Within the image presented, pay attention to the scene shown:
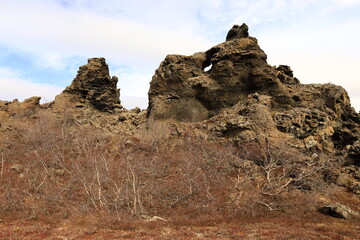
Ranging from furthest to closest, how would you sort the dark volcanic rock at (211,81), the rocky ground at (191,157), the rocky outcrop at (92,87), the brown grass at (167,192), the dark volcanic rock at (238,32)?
the rocky outcrop at (92,87), the dark volcanic rock at (238,32), the dark volcanic rock at (211,81), the rocky ground at (191,157), the brown grass at (167,192)

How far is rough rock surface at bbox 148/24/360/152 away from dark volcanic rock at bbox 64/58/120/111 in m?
11.7

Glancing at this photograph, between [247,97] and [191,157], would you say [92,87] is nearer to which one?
[191,157]

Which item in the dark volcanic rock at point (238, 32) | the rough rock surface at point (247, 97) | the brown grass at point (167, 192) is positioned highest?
the dark volcanic rock at point (238, 32)

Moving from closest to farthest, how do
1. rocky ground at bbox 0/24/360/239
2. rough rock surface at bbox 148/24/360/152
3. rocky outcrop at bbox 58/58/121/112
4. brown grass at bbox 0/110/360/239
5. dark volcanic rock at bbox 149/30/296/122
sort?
brown grass at bbox 0/110/360/239 → rocky ground at bbox 0/24/360/239 → rough rock surface at bbox 148/24/360/152 → dark volcanic rock at bbox 149/30/296/122 → rocky outcrop at bbox 58/58/121/112

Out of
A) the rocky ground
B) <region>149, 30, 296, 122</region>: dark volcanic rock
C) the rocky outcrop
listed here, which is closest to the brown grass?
the rocky ground

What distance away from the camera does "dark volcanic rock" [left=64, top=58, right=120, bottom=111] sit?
56.0 m

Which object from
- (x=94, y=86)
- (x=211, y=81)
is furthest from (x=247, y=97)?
(x=94, y=86)

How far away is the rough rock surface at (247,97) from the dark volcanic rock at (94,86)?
38.5ft

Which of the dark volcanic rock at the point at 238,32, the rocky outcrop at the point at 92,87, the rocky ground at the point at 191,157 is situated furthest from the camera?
the rocky outcrop at the point at 92,87

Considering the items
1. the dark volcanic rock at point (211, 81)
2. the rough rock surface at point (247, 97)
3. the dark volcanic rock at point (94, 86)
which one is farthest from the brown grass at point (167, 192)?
the dark volcanic rock at point (94, 86)

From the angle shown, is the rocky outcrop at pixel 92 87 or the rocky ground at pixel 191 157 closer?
the rocky ground at pixel 191 157

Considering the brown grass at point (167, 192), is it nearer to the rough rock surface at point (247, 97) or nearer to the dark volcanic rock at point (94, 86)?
the rough rock surface at point (247, 97)

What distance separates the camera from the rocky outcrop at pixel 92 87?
55.9 meters

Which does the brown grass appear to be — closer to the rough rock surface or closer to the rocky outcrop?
the rough rock surface
